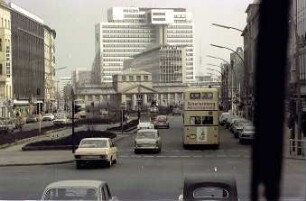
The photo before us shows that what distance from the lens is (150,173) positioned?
25.5 meters

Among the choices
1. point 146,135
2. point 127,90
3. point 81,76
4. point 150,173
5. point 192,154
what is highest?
point 81,76

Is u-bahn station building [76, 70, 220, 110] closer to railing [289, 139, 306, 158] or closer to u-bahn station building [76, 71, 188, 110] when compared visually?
u-bahn station building [76, 71, 188, 110]

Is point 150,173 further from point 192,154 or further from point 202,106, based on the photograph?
point 202,106

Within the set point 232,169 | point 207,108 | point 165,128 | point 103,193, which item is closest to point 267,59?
point 103,193

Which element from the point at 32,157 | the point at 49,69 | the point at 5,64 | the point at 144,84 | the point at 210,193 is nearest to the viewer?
the point at 210,193

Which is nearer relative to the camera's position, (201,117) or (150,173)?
(150,173)

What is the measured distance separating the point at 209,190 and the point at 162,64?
273 feet

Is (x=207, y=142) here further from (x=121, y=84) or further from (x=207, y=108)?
(x=121, y=84)

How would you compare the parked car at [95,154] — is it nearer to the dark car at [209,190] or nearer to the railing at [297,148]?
the railing at [297,148]

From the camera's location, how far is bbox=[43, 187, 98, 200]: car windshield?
10.7 m

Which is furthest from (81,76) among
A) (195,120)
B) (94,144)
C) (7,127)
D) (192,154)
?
(94,144)

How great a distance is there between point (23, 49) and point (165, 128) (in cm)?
4723

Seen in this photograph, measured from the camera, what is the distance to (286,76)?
20.6 feet

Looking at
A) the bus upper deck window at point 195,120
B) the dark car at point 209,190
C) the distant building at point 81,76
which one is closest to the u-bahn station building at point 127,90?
the distant building at point 81,76
